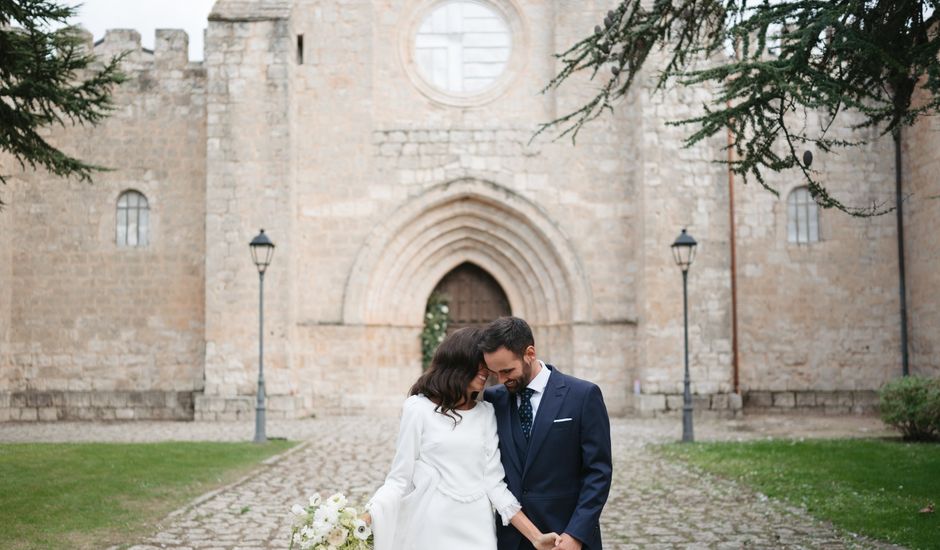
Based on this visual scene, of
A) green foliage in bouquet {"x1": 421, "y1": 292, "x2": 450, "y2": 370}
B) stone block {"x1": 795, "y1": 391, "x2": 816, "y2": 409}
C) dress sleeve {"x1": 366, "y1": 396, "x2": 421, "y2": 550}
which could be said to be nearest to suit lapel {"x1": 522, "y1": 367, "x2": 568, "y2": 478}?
dress sleeve {"x1": 366, "y1": 396, "x2": 421, "y2": 550}

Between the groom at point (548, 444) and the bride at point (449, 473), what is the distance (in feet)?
0.23

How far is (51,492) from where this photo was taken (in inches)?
319

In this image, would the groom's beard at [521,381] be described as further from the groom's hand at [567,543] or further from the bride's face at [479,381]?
the groom's hand at [567,543]

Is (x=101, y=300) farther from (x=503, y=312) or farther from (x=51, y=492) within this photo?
(x=51, y=492)

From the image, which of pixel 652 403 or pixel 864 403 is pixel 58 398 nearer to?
pixel 652 403

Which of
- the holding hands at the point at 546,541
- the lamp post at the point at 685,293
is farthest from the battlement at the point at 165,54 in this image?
the holding hands at the point at 546,541

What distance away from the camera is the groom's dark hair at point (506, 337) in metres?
3.47

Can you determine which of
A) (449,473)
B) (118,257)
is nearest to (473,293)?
(118,257)

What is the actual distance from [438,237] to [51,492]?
9.95m

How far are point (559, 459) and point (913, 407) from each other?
972 centimetres

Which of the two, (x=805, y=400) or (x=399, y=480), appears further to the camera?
(x=805, y=400)

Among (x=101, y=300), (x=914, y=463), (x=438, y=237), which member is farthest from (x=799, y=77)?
(x=101, y=300)

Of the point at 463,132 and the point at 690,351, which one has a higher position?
the point at 463,132

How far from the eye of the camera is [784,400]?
54.1 ft
